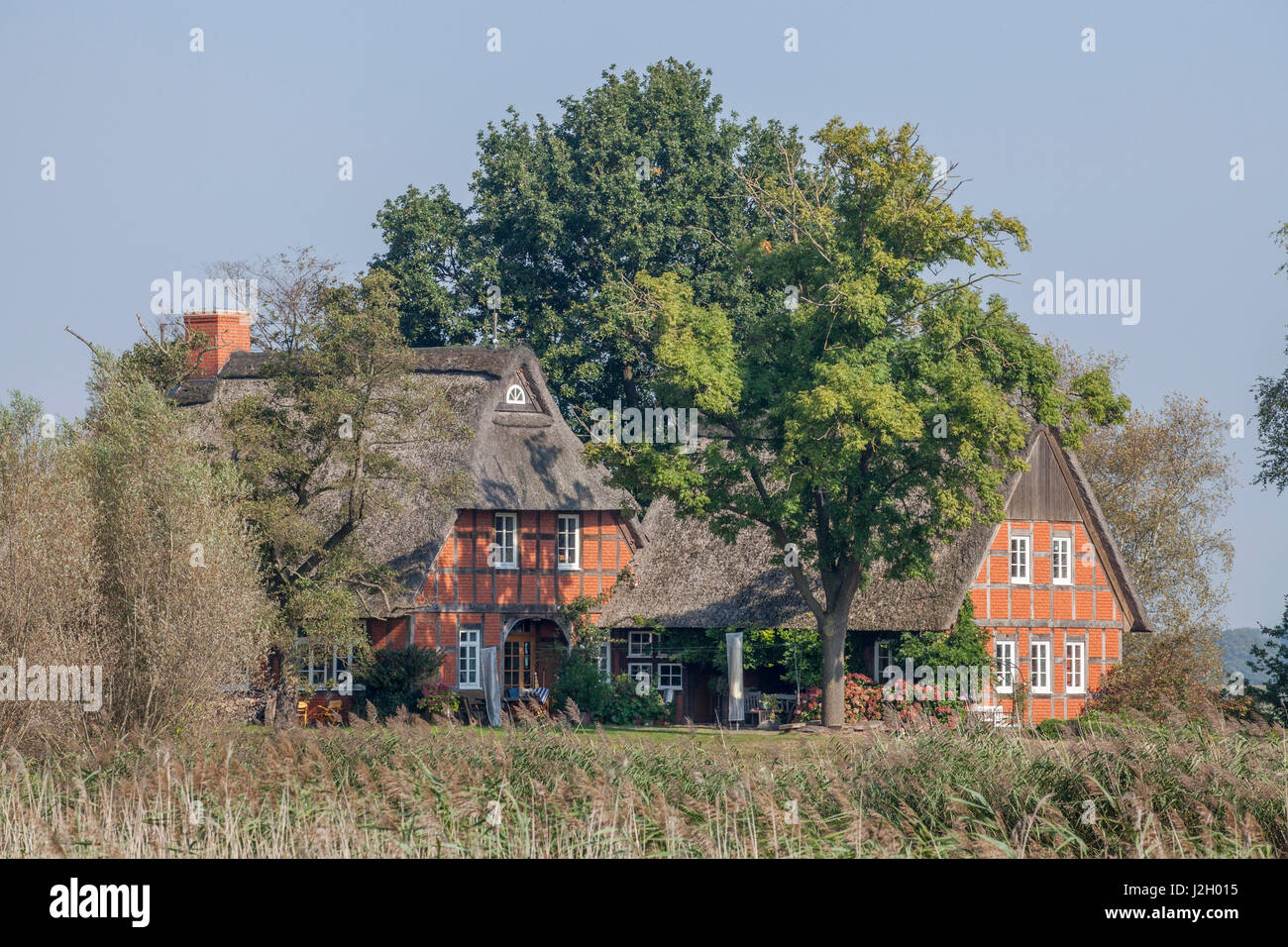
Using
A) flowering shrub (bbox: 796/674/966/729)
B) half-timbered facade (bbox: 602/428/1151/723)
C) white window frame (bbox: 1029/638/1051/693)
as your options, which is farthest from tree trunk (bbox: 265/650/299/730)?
white window frame (bbox: 1029/638/1051/693)

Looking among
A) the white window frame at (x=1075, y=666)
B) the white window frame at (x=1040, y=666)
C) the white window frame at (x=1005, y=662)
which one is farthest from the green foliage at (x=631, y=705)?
the white window frame at (x=1075, y=666)

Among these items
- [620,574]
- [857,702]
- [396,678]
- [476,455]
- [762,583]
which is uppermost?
[476,455]

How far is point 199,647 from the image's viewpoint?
2425 centimetres

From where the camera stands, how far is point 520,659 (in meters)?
38.9

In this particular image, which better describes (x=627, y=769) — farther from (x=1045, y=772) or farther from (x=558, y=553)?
(x=558, y=553)

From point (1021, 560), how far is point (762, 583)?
5.62 metres

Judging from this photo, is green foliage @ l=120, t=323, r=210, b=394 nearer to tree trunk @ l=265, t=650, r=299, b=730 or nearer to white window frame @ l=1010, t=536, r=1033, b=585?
tree trunk @ l=265, t=650, r=299, b=730

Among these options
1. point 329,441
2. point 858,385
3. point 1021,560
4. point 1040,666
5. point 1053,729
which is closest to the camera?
point 1053,729

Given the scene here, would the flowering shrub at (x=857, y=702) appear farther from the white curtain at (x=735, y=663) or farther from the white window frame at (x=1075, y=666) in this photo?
the white window frame at (x=1075, y=666)

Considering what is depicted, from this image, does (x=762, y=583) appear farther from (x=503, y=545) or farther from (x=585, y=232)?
(x=585, y=232)

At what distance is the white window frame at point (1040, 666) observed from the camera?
3453cm

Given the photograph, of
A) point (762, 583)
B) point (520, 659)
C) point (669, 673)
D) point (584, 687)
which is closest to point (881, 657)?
point (762, 583)
